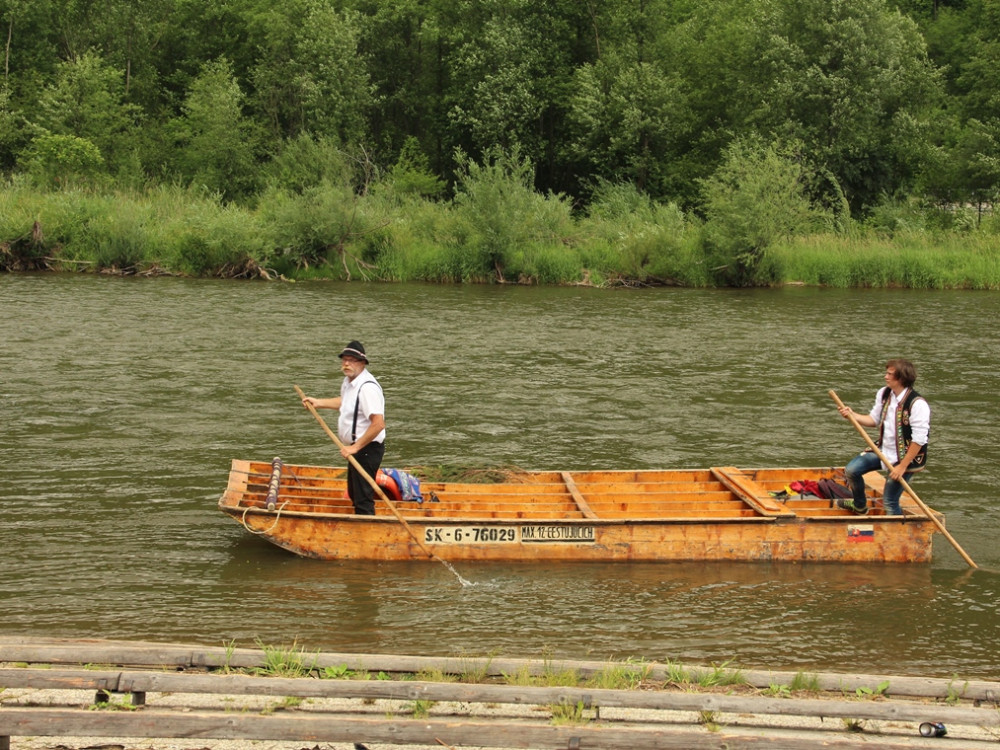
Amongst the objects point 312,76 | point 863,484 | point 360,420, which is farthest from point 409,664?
point 312,76

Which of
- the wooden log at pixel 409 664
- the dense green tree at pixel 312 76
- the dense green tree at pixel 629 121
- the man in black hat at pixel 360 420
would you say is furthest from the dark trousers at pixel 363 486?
the dense green tree at pixel 312 76

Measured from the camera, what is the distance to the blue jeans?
11.4 m

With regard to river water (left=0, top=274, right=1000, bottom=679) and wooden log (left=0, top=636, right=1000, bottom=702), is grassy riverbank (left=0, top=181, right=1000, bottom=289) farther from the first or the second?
wooden log (left=0, top=636, right=1000, bottom=702)

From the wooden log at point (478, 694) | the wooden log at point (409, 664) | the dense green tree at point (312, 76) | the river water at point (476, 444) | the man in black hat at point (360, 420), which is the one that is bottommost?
the river water at point (476, 444)

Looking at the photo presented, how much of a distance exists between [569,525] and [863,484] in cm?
304

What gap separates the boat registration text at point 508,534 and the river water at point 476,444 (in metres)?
0.28

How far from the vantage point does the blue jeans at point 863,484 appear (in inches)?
447

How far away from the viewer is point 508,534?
11.0 m

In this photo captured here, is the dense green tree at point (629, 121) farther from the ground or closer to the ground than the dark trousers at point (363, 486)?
farther from the ground

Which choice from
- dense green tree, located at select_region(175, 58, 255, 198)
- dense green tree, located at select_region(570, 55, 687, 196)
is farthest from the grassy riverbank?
dense green tree, located at select_region(570, 55, 687, 196)

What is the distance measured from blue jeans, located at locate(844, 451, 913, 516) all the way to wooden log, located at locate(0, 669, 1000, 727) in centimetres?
524

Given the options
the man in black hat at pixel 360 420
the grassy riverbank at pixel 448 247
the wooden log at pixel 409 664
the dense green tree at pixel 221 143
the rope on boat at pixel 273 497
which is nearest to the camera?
the wooden log at pixel 409 664

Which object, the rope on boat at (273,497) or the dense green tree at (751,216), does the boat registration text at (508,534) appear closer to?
the rope on boat at (273,497)

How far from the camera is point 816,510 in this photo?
11875mm
